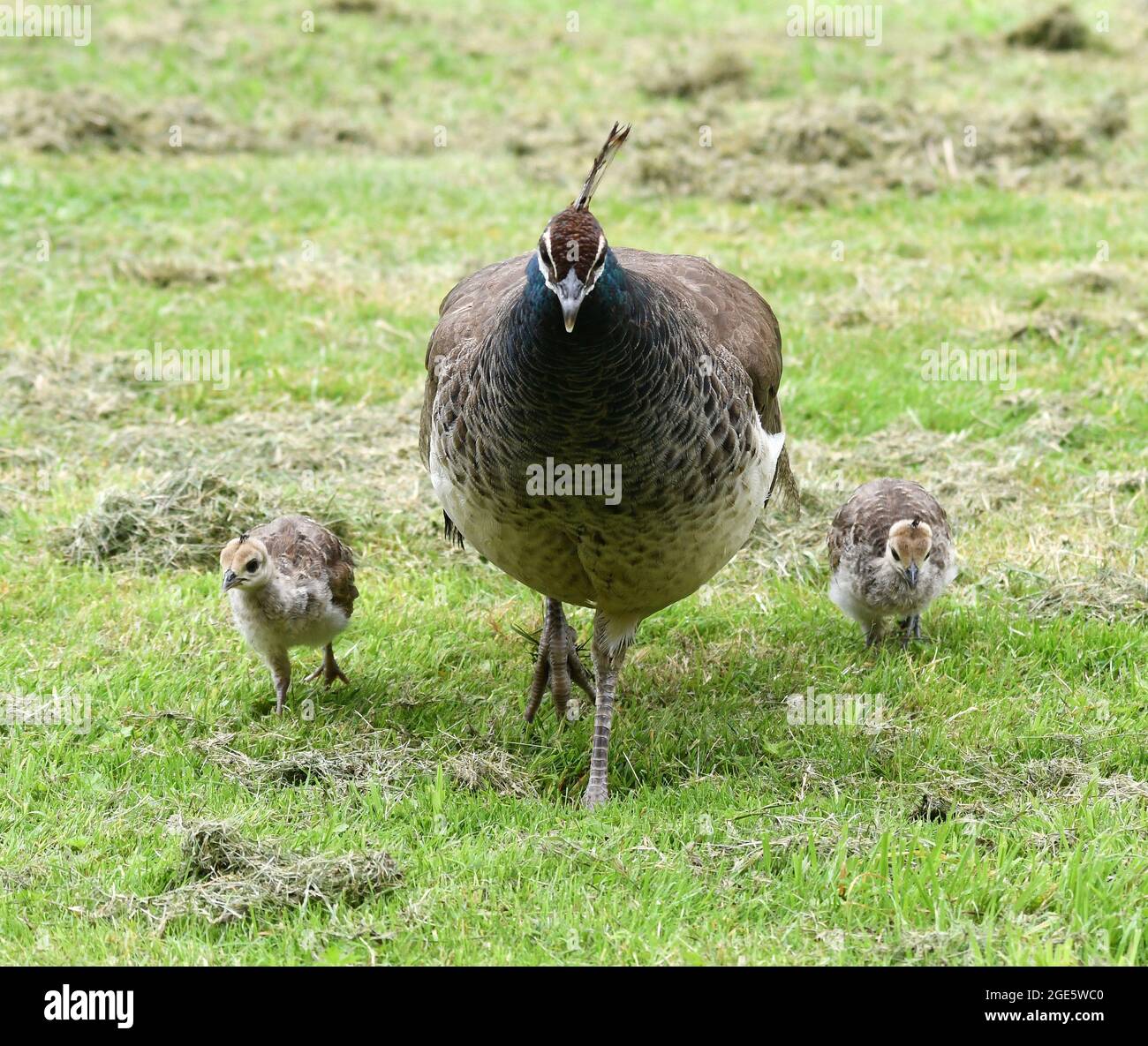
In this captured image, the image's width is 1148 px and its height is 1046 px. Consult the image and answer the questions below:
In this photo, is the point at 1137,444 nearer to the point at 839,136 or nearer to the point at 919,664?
the point at 919,664

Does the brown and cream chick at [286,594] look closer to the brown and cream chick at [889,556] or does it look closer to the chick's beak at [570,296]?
the chick's beak at [570,296]

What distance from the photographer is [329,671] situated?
591 cm

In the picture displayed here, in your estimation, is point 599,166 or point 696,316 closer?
point 599,166

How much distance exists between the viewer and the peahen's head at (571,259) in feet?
13.6

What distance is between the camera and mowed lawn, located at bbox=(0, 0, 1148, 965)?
14.0ft

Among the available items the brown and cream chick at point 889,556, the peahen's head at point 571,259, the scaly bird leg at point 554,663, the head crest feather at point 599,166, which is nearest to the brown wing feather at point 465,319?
A: the head crest feather at point 599,166

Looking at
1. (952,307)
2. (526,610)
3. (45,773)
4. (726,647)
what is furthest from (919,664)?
(952,307)

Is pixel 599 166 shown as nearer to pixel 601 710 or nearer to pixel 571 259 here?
pixel 571 259

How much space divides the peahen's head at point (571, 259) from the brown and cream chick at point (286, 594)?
1983mm

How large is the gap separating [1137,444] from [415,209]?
678 cm

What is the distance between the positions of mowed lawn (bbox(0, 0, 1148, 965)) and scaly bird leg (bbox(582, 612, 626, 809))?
0.13 m

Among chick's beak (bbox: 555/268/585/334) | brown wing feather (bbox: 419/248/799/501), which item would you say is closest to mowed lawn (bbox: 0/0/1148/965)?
brown wing feather (bbox: 419/248/799/501)

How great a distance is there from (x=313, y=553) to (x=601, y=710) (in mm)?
1485

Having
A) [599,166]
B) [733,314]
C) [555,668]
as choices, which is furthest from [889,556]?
[599,166]
